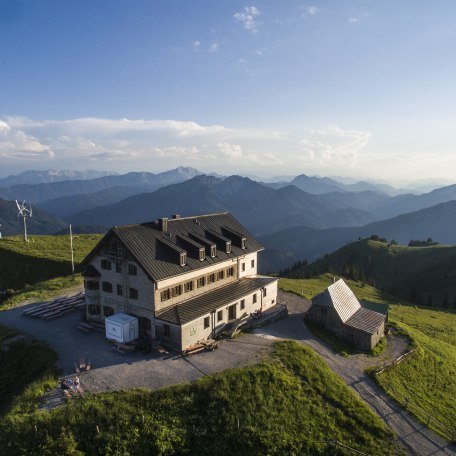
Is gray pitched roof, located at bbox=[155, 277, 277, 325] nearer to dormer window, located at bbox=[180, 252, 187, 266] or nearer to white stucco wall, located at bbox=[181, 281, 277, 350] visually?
white stucco wall, located at bbox=[181, 281, 277, 350]

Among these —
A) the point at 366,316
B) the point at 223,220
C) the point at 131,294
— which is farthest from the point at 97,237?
the point at 366,316

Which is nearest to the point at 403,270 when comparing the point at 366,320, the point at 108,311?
the point at 366,320

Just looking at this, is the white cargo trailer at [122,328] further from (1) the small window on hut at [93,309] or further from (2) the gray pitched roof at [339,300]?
(2) the gray pitched roof at [339,300]

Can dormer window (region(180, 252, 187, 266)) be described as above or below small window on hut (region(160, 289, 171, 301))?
above

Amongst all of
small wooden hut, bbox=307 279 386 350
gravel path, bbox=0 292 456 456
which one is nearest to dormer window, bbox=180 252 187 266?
gravel path, bbox=0 292 456 456

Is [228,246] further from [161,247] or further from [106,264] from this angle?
[106,264]

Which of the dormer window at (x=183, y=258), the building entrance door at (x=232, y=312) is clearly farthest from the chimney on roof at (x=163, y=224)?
the building entrance door at (x=232, y=312)
